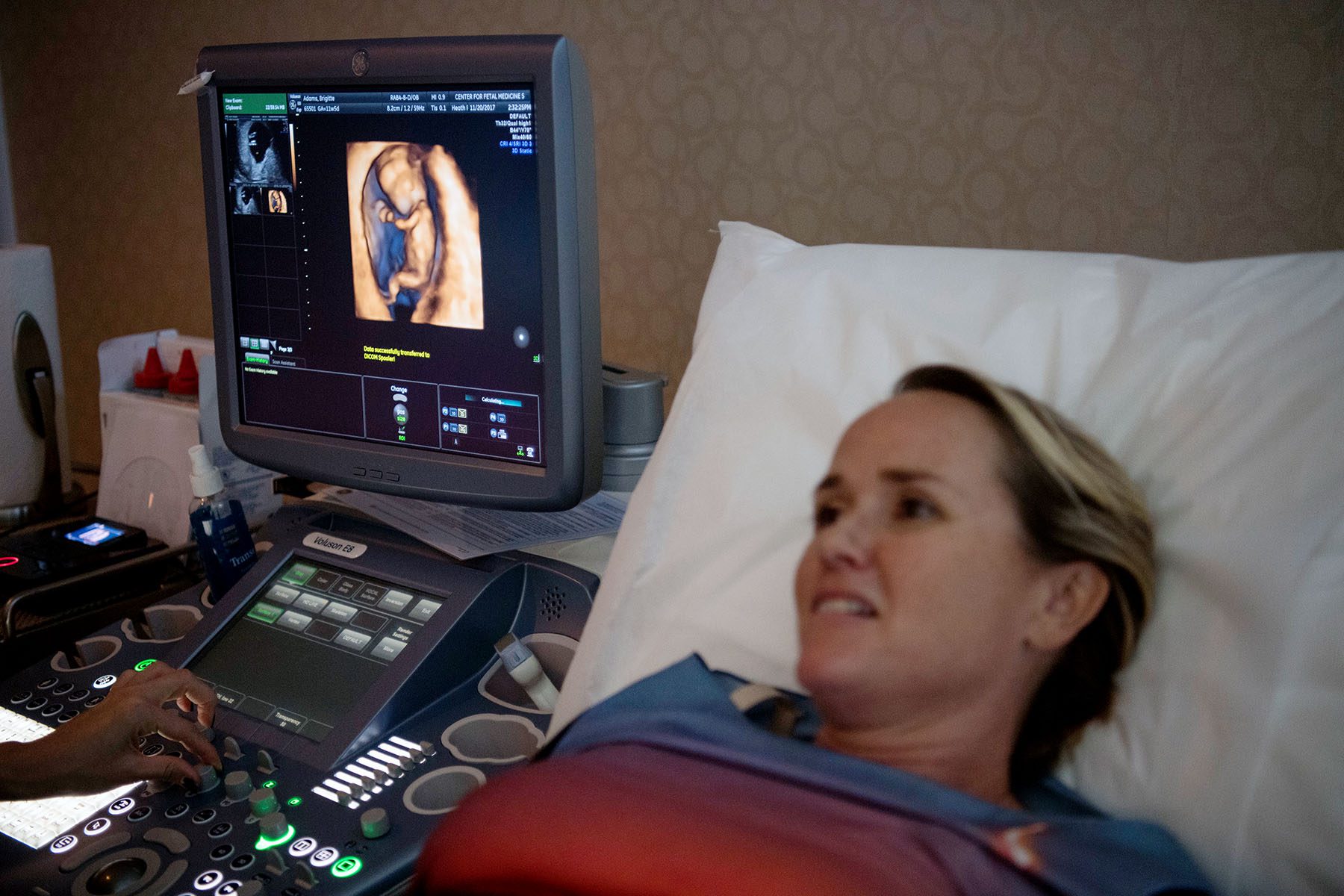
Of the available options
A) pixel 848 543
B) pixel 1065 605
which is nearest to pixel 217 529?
pixel 848 543

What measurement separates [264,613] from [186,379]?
547 millimetres

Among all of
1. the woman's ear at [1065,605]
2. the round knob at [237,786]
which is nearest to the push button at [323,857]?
the round knob at [237,786]

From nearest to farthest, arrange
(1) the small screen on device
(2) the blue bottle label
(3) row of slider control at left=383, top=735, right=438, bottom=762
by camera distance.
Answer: (3) row of slider control at left=383, top=735, right=438, bottom=762, (2) the blue bottle label, (1) the small screen on device

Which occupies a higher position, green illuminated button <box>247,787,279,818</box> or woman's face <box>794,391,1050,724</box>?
woman's face <box>794,391,1050,724</box>

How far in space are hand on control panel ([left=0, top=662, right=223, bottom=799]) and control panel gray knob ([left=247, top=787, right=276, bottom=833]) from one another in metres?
0.07

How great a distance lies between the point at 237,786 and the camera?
0.87 m

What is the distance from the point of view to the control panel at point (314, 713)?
79 cm

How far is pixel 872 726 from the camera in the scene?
71cm

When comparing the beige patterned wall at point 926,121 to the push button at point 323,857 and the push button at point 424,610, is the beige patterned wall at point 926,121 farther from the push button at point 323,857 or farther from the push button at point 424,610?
the push button at point 323,857

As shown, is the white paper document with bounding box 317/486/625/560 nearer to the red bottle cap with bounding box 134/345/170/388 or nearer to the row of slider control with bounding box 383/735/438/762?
the row of slider control with bounding box 383/735/438/762

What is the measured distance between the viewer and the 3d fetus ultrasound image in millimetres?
1039

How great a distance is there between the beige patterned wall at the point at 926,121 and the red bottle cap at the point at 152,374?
2.22ft

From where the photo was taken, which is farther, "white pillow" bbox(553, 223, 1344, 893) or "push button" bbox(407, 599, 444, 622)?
"push button" bbox(407, 599, 444, 622)

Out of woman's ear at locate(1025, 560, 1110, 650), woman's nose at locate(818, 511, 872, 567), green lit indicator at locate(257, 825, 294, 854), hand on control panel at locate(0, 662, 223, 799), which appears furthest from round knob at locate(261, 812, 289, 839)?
woman's ear at locate(1025, 560, 1110, 650)
